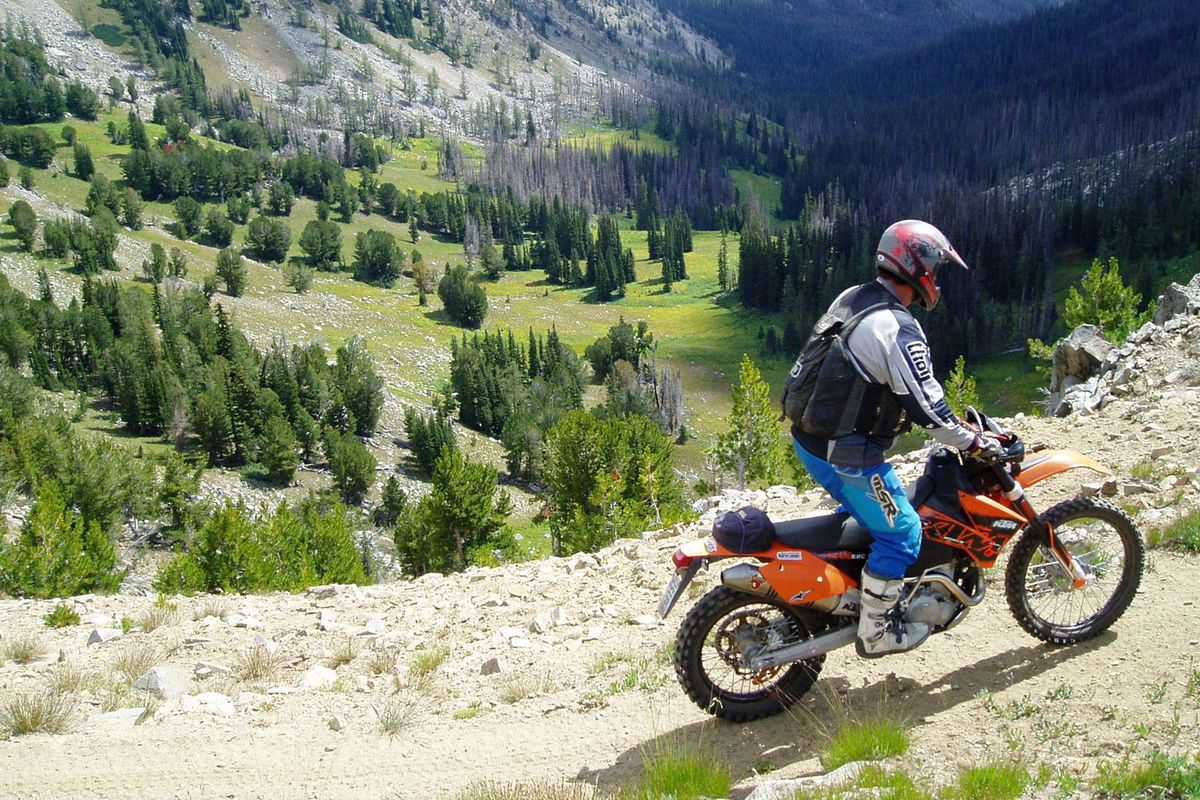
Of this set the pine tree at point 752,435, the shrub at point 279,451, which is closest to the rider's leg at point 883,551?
the pine tree at point 752,435

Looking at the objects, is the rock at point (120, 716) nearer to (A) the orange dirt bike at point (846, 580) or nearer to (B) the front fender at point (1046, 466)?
(A) the orange dirt bike at point (846, 580)

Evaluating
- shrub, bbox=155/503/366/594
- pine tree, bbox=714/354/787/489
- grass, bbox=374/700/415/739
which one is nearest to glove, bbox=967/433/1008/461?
grass, bbox=374/700/415/739

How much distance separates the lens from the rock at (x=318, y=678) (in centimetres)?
969

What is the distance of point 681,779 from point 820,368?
3.44m

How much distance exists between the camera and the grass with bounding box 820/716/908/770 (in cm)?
615

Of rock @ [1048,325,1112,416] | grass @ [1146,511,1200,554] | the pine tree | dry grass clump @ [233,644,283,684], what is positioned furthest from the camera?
the pine tree

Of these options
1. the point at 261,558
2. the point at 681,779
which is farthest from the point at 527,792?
the point at 261,558

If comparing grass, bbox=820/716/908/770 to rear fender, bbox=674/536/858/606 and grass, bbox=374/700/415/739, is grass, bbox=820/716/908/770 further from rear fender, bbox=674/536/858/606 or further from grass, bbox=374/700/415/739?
grass, bbox=374/700/415/739

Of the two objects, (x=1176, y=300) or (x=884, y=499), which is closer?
(x=884, y=499)

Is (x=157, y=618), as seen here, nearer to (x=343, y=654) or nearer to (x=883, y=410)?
(x=343, y=654)

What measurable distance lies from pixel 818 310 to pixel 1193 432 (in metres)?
130

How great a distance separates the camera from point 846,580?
23.3 ft

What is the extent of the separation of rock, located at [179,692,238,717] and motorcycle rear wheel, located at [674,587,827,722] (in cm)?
520

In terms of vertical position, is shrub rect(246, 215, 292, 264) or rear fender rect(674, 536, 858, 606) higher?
rear fender rect(674, 536, 858, 606)
